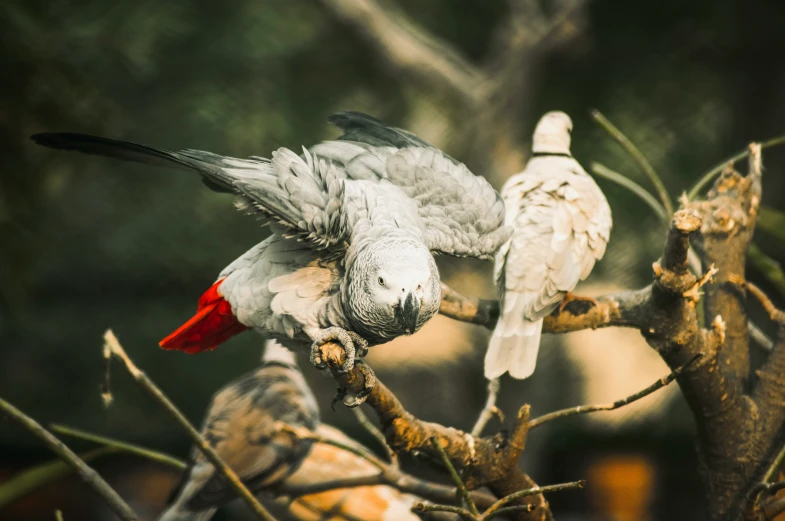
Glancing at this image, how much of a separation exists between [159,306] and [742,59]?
6.88ft

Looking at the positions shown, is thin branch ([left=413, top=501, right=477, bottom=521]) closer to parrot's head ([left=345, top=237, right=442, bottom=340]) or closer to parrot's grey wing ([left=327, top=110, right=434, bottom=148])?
parrot's head ([left=345, top=237, right=442, bottom=340])

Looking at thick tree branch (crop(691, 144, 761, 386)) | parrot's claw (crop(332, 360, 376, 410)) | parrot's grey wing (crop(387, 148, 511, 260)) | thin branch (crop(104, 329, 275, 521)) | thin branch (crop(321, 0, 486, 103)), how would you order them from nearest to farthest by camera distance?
1. thin branch (crop(104, 329, 275, 521))
2. parrot's claw (crop(332, 360, 376, 410))
3. parrot's grey wing (crop(387, 148, 511, 260))
4. thick tree branch (crop(691, 144, 761, 386))
5. thin branch (crop(321, 0, 486, 103))

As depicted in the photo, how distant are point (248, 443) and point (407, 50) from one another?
1629mm

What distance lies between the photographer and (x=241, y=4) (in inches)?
108

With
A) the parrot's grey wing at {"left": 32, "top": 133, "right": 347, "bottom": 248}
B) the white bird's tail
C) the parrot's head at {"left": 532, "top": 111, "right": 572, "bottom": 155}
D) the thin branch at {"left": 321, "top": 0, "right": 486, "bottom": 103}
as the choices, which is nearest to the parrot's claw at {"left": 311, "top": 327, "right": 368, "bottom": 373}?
the parrot's grey wing at {"left": 32, "top": 133, "right": 347, "bottom": 248}

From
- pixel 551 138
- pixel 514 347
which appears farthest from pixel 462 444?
pixel 551 138

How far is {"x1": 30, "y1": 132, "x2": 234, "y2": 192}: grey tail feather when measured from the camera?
87 centimetres

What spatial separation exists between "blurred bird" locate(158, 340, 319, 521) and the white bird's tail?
44 centimetres

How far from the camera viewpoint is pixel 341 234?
0.95m

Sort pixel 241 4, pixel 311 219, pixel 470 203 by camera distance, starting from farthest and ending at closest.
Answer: pixel 241 4 < pixel 470 203 < pixel 311 219

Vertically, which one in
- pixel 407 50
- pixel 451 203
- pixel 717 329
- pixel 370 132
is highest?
pixel 407 50

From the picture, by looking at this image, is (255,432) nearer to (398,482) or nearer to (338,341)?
(398,482)

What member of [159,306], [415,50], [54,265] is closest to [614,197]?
[415,50]

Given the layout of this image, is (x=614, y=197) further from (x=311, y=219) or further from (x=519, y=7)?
(x=311, y=219)
